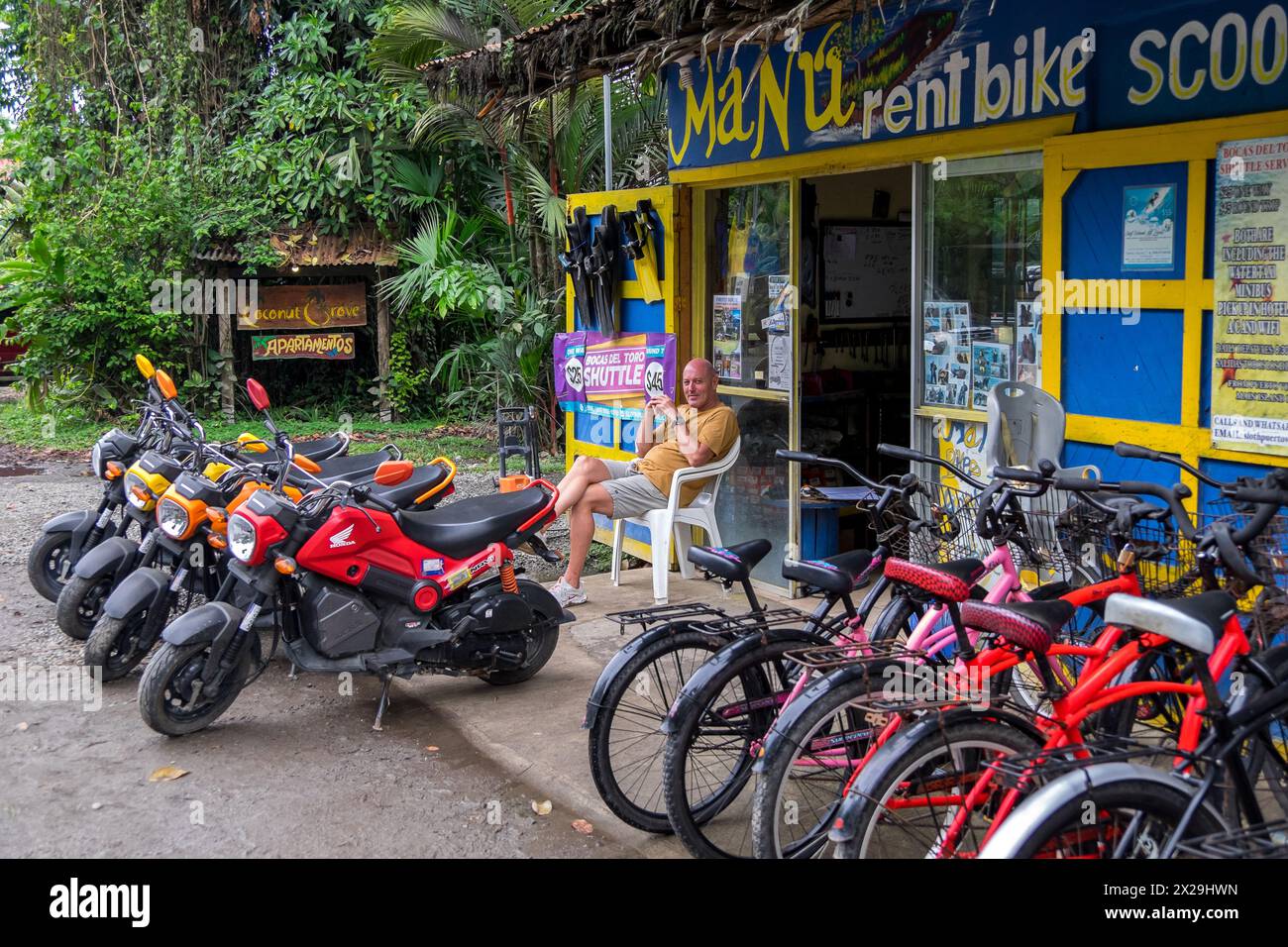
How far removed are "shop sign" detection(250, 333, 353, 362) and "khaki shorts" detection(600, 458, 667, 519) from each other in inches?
369

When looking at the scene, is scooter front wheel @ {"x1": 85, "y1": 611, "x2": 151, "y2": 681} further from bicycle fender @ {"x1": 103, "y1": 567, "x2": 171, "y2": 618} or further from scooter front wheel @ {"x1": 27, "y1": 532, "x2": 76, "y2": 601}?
scooter front wheel @ {"x1": 27, "y1": 532, "x2": 76, "y2": 601}

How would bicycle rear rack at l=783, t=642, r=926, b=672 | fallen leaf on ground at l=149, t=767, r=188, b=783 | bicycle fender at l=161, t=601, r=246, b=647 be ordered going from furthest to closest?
bicycle fender at l=161, t=601, r=246, b=647 < fallen leaf on ground at l=149, t=767, r=188, b=783 < bicycle rear rack at l=783, t=642, r=926, b=672

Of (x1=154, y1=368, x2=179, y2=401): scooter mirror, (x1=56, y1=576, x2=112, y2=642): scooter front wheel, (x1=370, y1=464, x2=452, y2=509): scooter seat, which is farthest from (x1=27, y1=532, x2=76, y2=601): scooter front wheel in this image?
(x1=370, y1=464, x2=452, y2=509): scooter seat

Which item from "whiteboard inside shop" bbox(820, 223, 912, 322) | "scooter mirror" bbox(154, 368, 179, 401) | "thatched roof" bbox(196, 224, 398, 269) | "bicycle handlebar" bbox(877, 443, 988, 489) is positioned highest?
"thatched roof" bbox(196, 224, 398, 269)

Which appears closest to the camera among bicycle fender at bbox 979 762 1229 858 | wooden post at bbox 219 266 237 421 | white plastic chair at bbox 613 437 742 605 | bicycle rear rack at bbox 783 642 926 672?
bicycle fender at bbox 979 762 1229 858

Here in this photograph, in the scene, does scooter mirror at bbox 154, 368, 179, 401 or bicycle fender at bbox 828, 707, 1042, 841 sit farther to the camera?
scooter mirror at bbox 154, 368, 179, 401

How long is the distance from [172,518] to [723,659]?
3137 mm

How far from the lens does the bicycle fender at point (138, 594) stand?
5.87 metres

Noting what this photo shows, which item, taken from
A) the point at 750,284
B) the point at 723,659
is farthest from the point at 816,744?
the point at 750,284

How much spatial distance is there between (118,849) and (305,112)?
39.9 feet

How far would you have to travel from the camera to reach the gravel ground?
442 cm

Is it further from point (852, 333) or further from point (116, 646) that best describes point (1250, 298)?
point (116, 646)
